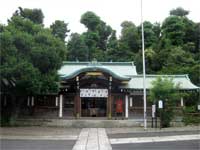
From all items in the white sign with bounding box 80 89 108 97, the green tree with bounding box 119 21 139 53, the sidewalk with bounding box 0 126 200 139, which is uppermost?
the green tree with bounding box 119 21 139 53

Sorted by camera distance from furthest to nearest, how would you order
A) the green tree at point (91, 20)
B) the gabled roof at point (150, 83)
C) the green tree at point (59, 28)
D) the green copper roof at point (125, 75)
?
the green tree at point (91, 20) < the green tree at point (59, 28) < the gabled roof at point (150, 83) < the green copper roof at point (125, 75)

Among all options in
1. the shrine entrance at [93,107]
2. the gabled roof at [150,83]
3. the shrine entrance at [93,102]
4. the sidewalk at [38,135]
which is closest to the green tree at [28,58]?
the sidewalk at [38,135]

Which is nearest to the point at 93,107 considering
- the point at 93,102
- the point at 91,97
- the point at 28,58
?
the point at 93,102

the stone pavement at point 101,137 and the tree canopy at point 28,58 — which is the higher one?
the tree canopy at point 28,58

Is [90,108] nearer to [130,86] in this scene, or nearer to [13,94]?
[130,86]

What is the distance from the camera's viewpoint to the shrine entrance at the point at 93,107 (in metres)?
29.8

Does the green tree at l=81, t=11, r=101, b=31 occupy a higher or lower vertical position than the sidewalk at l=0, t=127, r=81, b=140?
higher

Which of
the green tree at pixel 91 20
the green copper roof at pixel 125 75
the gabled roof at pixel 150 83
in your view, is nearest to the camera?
the green copper roof at pixel 125 75

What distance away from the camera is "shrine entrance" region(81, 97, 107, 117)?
1175 inches

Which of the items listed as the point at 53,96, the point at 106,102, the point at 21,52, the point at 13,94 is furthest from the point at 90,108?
the point at 21,52

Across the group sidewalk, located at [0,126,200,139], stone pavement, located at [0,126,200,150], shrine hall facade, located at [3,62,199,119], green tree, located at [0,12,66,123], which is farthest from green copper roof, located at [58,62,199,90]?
stone pavement, located at [0,126,200,150]

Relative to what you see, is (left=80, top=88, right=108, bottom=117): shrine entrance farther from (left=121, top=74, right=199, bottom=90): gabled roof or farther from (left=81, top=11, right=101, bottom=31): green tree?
(left=81, top=11, right=101, bottom=31): green tree

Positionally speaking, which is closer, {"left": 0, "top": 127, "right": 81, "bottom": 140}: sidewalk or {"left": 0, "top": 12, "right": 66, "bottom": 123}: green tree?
{"left": 0, "top": 127, "right": 81, "bottom": 140}: sidewalk

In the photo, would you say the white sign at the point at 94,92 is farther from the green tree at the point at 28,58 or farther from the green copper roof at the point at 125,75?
the green tree at the point at 28,58
